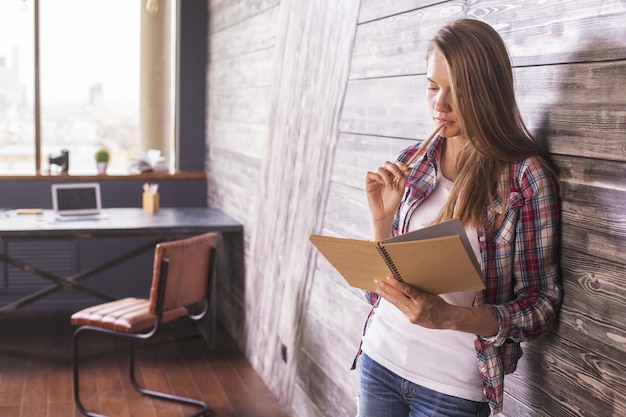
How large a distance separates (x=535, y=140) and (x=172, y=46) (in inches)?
164

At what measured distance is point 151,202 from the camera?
504 centimetres

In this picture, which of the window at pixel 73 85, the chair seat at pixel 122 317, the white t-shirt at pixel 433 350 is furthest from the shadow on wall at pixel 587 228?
the window at pixel 73 85

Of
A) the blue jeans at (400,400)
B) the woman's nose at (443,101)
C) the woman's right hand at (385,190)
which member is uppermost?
the woman's nose at (443,101)

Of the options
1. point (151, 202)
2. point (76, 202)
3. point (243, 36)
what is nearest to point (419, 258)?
point (243, 36)

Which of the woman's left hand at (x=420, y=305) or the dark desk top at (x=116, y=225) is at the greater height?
the woman's left hand at (x=420, y=305)

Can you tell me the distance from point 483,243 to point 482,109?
0.28 m

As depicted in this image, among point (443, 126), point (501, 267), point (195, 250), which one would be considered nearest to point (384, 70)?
point (443, 126)

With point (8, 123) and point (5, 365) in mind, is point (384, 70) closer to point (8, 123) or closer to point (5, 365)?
point (5, 365)

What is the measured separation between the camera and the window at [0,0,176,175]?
5.29 m

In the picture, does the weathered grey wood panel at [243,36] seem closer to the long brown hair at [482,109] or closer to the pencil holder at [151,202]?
the pencil holder at [151,202]

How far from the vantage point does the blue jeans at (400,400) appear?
5.72ft

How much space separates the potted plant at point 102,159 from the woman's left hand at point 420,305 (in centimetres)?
397

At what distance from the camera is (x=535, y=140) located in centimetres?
181

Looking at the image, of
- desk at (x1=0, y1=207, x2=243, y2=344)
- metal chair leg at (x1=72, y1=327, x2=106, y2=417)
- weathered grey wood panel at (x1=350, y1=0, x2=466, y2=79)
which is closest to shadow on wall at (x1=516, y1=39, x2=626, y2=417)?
weathered grey wood panel at (x1=350, y1=0, x2=466, y2=79)
